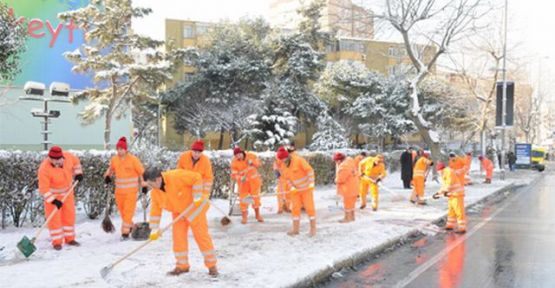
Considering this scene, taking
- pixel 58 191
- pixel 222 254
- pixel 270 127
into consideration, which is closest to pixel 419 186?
pixel 222 254

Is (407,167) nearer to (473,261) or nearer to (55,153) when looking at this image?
(473,261)

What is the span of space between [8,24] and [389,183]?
1765 cm

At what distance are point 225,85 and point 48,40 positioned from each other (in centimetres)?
1116

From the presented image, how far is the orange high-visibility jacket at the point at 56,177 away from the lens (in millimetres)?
7934

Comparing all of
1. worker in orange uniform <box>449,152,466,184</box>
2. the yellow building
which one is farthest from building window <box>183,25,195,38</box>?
worker in orange uniform <box>449,152,466,184</box>

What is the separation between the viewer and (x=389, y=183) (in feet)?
75.3

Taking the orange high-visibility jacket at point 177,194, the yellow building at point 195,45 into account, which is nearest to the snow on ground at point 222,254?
the orange high-visibility jacket at point 177,194

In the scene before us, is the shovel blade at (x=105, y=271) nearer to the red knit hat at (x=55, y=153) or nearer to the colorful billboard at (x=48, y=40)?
the red knit hat at (x=55, y=153)

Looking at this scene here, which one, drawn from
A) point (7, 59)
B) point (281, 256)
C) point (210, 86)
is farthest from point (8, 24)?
point (210, 86)

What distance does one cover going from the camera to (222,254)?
778 cm

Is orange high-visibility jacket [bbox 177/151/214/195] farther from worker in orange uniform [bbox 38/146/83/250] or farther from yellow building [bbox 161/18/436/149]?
yellow building [bbox 161/18/436/149]

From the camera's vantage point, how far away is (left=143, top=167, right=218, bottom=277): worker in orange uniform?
621cm

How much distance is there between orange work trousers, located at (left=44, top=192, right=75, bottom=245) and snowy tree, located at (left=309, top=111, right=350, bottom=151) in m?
27.8

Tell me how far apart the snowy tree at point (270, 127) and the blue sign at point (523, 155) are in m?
22.0
